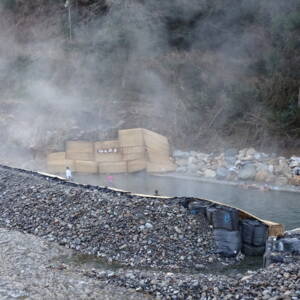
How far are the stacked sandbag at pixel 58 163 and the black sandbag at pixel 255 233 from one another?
708 centimetres

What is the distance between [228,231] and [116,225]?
1.72 metres

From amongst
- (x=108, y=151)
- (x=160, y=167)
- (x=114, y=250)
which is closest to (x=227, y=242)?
(x=114, y=250)

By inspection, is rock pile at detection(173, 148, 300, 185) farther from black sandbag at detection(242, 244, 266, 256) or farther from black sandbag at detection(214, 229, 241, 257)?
black sandbag at detection(214, 229, 241, 257)

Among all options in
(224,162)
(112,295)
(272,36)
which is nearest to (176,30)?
(272,36)

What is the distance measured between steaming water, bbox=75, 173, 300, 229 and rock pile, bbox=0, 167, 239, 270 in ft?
8.86

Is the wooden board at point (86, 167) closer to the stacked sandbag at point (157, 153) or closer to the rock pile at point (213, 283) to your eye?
the stacked sandbag at point (157, 153)

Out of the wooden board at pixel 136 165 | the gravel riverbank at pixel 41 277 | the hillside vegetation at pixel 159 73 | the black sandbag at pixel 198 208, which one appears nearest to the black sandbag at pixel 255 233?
the black sandbag at pixel 198 208

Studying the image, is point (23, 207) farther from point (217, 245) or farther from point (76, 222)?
point (217, 245)

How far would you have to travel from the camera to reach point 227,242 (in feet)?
19.8

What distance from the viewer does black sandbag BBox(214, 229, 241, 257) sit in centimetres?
597

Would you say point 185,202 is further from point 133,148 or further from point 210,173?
point 133,148

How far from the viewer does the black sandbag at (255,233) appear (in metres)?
6.03

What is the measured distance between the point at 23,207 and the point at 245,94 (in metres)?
9.20

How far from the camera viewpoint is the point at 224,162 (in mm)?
12008
